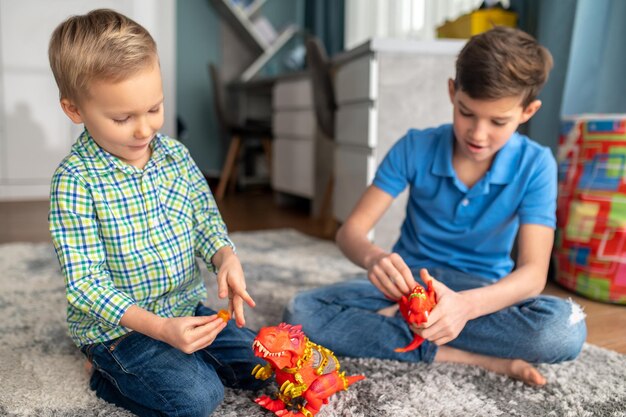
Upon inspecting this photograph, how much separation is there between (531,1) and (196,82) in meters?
3.02

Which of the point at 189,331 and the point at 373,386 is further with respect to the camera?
the point at 373,386

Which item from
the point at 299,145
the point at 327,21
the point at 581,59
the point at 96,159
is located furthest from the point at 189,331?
the point at 327,21

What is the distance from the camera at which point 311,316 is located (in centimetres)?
117

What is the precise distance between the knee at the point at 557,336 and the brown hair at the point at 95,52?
813 mm

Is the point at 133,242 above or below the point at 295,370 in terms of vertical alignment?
above

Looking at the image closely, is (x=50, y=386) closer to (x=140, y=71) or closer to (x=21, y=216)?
(x=140, y=71)

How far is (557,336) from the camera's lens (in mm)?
1074

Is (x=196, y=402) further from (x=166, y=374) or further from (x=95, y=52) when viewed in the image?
(x=95, y=52)

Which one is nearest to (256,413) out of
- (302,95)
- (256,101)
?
(302,95)

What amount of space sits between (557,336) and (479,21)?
136cm

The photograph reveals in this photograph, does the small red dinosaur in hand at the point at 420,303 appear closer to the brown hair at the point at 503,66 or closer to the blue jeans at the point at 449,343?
the blue jeans at the point at 449,343

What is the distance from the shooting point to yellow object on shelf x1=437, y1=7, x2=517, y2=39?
2.09 metres

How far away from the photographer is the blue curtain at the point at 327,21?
4035 millimetres

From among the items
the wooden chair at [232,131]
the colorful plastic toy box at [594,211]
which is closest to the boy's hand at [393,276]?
the colorful plastic toy box at [594,211]
